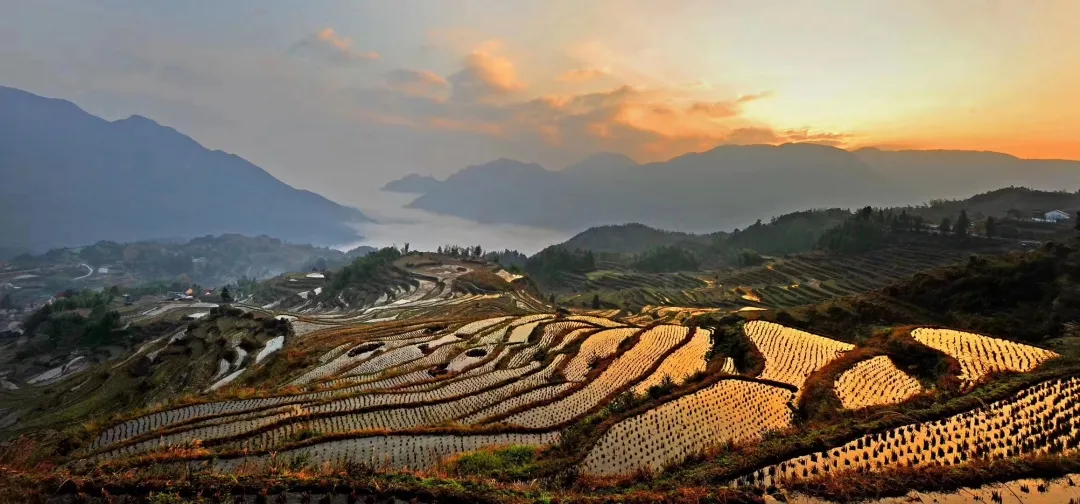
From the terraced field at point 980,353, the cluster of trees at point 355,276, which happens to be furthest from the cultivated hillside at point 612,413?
the cluster of trees at point 355,276

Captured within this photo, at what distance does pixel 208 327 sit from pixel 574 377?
166 feet

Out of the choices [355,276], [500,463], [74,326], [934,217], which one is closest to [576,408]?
[500,463]

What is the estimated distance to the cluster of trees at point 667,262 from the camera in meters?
169

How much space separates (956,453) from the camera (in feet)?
39.6

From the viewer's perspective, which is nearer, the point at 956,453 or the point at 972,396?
the point at 956,453

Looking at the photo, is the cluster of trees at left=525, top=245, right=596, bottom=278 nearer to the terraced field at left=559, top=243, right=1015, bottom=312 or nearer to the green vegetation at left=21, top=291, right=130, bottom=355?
the terraced field at left=559, top=243, right=1015, bottom=312

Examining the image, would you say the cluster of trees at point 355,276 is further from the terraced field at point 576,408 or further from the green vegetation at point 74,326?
the terraced field at point 576,408

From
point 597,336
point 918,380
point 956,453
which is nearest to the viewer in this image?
point 956,453


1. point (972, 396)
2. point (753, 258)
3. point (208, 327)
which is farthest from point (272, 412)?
point (753, 258)

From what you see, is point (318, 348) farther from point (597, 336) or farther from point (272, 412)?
point (597, 336)

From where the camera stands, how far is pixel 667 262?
6727 inches

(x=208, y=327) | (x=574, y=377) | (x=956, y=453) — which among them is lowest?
(x=208, y=327)

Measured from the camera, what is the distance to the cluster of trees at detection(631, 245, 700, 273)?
169375mm

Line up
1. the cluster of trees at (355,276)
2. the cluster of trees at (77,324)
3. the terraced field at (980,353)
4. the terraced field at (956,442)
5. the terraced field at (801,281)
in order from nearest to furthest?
1. the terraced field at (956,442)
2. the terraced field at (980,353)
3. the cluster of trees at (77,324)
4. the terraced field at (801,281)
5. the cluster of trees at (355,276)
